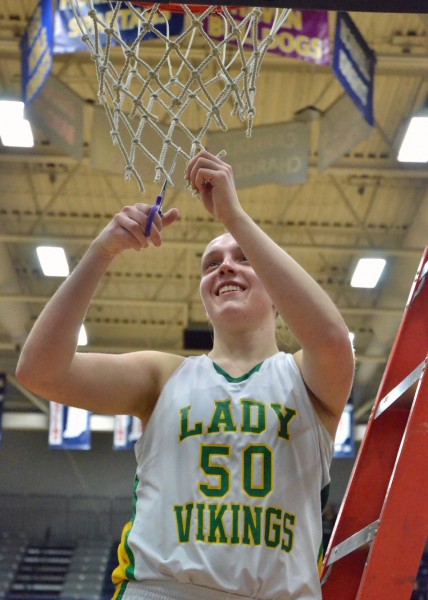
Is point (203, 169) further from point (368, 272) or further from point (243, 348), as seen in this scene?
point (368, 272)

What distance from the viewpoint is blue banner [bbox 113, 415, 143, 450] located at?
46.6 ft

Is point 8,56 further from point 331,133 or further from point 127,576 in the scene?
point 127,576

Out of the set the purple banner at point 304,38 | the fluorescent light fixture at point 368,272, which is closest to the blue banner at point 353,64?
the purple banner at point 304,38

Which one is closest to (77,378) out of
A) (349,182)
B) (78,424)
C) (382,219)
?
(349,182)

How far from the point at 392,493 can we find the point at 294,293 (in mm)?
496

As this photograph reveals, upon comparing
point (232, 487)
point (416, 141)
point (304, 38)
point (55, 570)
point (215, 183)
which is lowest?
point (55, 570)

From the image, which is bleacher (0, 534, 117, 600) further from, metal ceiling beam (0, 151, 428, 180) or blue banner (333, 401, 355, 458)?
metal ceiling beam (0, 151, 428, 180)

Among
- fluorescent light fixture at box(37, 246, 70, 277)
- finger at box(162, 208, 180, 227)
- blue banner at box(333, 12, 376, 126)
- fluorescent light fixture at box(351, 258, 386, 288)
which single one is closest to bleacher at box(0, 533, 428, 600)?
fluorescent light fixture at box(351, 258, 386, 288)

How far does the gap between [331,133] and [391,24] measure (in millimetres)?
1329

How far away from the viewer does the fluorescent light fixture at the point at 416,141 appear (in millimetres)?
8859

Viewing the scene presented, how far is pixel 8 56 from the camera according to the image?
8.78 metres

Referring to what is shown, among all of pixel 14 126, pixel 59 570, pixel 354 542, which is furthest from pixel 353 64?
pixel 59 570

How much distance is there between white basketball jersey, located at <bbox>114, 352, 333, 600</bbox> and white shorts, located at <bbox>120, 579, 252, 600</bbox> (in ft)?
0.04

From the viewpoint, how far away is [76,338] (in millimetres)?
2014
